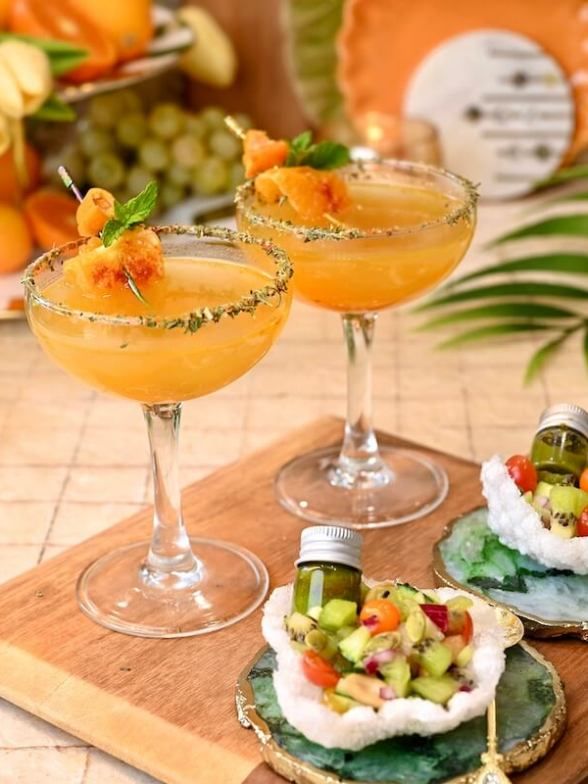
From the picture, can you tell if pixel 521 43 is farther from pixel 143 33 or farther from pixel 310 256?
pixel 310 256

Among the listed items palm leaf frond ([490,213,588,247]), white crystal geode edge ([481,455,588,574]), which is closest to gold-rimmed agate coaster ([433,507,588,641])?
white crystal geode edge ([481,455,588,574])

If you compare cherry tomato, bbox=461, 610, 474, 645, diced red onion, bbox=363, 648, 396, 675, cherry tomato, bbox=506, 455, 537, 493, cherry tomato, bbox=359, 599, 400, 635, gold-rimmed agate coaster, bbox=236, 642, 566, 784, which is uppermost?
cherry tomato, bbox=359, 599, 400, 635

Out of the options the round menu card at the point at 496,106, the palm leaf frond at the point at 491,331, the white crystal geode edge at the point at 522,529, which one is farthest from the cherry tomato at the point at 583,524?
the round menu card at the point at 496,106

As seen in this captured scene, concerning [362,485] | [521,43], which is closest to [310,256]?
[362,485]

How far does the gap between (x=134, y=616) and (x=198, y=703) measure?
188 millimetres

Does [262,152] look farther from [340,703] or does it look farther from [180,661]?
[340,703]

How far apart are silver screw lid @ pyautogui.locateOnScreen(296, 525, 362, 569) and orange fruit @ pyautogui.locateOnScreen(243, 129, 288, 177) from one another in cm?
48

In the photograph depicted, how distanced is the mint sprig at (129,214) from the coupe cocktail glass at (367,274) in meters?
0.24

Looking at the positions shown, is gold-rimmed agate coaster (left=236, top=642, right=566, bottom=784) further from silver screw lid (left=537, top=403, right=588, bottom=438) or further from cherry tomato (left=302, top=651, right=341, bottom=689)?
silver screw lid (left=537, top=403, right=588, bottom=438)

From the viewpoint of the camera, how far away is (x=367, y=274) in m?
1.49

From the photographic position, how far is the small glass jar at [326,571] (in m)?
1.14

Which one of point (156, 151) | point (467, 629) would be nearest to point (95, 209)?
point (467, 629)

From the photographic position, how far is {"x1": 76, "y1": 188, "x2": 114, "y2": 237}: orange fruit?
128 cm

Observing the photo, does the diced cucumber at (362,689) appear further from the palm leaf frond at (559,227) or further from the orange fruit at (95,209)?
the palm leaf frond at (559,227)
